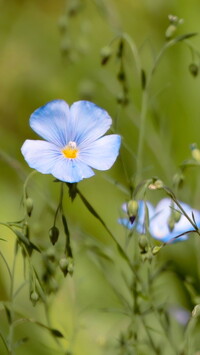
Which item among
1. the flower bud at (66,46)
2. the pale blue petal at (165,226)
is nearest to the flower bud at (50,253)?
the pale blue petal at (165,226)

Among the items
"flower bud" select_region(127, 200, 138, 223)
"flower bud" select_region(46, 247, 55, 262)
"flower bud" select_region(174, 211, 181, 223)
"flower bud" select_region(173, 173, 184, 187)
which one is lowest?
"flower bud" select_region(46, 247, 55, 262)

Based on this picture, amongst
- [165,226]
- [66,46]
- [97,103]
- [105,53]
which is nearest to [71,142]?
[105,53]

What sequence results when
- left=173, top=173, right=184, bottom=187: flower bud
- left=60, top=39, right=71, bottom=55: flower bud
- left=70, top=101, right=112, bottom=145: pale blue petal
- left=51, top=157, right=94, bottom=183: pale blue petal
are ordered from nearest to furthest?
left=51, top=157, right=94, bottom=183: pale blue petal, left=70, top=101, right=112, bottom=145: pale blue petal, left=173, top=173, right=184, bottom=187: flower bud, left=60, top=39, right=71, bottom=55: flower bud

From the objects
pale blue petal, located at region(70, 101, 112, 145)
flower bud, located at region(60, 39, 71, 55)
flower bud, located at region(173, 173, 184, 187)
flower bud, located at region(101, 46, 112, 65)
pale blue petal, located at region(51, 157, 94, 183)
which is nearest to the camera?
pale blue petal, located at region(51, 157, 94, 183)

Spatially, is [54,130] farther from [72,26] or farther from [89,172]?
[72,26]

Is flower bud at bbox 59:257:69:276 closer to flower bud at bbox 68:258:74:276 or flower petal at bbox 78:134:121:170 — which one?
flower bud at bbox 68:258:74:276

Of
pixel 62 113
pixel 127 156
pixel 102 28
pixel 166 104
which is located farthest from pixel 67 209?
pixel 62 113

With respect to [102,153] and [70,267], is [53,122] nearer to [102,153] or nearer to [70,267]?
[102,153]

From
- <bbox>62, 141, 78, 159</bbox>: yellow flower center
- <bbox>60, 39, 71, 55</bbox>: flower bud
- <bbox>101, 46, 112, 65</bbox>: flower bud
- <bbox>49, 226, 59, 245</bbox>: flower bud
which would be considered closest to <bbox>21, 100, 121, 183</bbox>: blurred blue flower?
<bbox>62, 141, 78, 159</bbox>: yellow flower center
